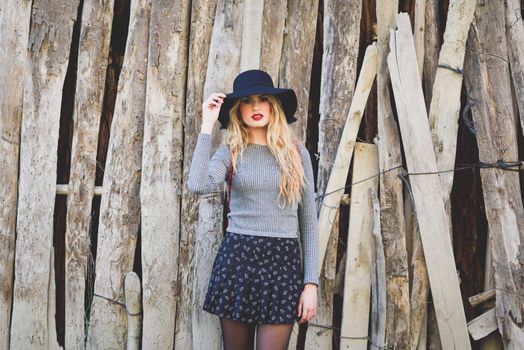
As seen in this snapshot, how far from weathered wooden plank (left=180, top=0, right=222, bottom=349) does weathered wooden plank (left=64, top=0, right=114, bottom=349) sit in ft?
1.89

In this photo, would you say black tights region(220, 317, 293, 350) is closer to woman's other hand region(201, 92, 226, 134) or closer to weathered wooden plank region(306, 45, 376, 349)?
weathered wooden plank region(306, 45, 376, 349)

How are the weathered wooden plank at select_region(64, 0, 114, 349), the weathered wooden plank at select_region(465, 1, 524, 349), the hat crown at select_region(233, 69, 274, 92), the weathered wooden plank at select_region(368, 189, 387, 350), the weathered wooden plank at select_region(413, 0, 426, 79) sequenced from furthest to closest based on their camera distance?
the weathered wooden plank at select_region(64, 0, 114, 349) → the weathered wooden plank at select_region(413, 0, 426, 79) → the weathered wooden plank at select_region(368, 189, 387, 350) → the weathered wooden plank at select_region(465, 1, 524, 349) → the hat crown at select_region(233, 69, 274, 92)

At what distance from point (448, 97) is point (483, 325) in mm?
1325

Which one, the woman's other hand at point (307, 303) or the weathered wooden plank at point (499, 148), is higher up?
the weathered wooden plank at point (499, 148)

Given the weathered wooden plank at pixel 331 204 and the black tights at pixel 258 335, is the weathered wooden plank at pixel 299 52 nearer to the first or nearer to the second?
the weathered wooden plank at pixel 331 204

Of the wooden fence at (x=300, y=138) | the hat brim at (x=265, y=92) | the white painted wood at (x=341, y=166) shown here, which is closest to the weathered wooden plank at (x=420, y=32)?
the wooden fence at (x=300, y=138)

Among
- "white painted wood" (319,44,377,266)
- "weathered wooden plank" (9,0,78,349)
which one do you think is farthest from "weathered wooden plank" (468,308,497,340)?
"weathered wooden plank" (9,0,78,349)

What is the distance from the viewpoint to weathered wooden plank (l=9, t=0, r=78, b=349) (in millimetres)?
3080

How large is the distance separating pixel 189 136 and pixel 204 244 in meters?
0.66

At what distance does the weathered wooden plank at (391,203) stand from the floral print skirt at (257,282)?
727 millimetres

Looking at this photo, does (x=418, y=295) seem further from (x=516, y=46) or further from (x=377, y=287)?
(x=516, y=46)

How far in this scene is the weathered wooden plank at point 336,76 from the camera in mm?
3020

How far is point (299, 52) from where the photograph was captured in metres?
3.09

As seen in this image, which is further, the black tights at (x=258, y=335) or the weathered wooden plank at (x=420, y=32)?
the weathered wooden plank at (x=420, y=32)
